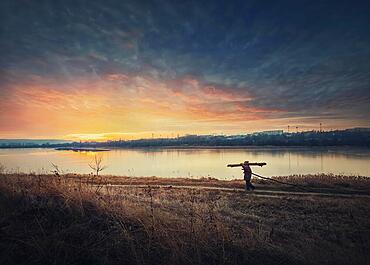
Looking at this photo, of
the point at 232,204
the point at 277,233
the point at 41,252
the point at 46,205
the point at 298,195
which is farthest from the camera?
the point at 298,195

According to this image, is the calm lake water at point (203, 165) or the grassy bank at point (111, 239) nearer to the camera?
the grassy bank at point (111, 239)

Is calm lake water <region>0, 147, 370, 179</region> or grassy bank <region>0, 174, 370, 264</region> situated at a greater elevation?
grassy bank <region>0, 174, 370, 264</region>

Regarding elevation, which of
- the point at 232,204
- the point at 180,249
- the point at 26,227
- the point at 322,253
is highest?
the point at 26,227

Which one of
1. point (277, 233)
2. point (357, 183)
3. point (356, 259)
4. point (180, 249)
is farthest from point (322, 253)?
point (357, 183)

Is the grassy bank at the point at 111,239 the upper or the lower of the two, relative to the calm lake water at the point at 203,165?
upper

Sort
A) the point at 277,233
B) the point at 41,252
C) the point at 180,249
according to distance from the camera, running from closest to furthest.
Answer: the point at 41,252 → the point at 180,249 → the point at 277,233

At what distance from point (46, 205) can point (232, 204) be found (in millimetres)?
10402

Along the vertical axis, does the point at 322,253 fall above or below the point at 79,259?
below

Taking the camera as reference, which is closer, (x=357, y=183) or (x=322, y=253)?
(x=322, y=253)

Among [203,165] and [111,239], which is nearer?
[111,239]

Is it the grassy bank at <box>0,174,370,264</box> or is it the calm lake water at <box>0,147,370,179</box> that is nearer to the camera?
the grassy bank at <box>0,174,370,264</box>

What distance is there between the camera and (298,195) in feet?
51.9

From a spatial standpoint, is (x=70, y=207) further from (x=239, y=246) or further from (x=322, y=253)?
(x=322, y=253)

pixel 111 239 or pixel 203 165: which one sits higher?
pixel 111 239
